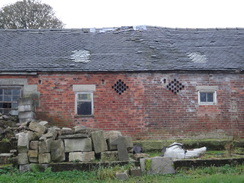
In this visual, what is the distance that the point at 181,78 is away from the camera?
1477cm

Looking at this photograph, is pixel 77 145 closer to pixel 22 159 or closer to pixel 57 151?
pixel 57 151

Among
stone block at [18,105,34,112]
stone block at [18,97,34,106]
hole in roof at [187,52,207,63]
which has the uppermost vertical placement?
hole in roof at [187,52,207,63]

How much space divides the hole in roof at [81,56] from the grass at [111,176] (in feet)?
23.7

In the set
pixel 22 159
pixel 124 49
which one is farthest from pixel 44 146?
pixel 124 49

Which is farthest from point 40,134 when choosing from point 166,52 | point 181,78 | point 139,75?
Answer: point 166,52

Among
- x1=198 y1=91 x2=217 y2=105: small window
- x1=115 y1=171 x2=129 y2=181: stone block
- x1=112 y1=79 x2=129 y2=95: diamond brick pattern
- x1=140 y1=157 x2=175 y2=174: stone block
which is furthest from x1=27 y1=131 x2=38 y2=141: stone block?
x1=198 y1=91 x2=217 y2=105: small window

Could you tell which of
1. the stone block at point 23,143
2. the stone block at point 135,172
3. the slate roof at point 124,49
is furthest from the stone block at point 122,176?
the slate roof at point 124,49

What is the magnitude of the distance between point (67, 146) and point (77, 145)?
0.98 feet

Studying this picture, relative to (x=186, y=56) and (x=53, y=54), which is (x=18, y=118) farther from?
(x=186, y=56)

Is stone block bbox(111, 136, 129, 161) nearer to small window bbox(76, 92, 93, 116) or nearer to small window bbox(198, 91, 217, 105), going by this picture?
small window bbox(76, 92, 93, 116)

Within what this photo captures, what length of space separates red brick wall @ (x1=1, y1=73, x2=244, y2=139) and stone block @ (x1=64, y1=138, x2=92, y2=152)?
15.1 ft

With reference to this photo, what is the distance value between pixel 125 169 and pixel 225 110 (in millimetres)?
7636

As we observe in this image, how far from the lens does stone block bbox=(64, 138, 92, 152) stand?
9.67m

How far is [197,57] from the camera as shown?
1571cm
